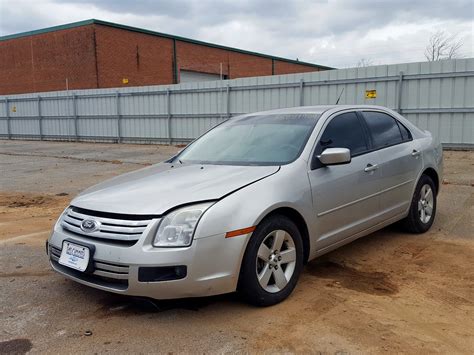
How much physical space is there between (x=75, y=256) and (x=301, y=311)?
5.70 ft

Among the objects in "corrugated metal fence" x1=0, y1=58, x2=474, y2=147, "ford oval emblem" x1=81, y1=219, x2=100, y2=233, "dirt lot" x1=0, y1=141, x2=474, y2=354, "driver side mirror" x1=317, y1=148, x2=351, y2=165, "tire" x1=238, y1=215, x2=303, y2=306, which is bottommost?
"dirt lot" x1=0, y1=141, x2=474, y2=354

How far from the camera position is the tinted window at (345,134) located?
426cm

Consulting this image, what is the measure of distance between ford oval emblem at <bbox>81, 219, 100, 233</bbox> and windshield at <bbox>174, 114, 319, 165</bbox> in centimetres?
132

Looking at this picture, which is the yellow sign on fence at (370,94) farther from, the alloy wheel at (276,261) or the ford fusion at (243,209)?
the alloy wheel at (276,261)

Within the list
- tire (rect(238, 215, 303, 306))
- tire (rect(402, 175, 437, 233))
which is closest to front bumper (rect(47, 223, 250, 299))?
tire (rect(238, 215, 303, 306))

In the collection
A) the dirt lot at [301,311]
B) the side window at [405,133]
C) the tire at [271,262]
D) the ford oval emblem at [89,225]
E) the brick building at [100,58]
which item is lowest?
the dirt lot at [301,311]

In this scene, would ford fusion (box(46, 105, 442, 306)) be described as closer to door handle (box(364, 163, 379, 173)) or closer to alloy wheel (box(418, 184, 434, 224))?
door handle (box(364, 163, 379, 173))

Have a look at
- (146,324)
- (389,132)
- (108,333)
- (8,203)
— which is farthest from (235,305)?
(8,203)

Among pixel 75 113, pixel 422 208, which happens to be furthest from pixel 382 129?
pixel 75 113

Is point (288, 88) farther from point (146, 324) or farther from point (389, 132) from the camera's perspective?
point (146, 324)

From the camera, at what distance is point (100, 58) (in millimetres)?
26625

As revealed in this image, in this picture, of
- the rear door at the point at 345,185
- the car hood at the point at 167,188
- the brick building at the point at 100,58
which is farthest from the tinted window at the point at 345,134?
the brick building at the point at 100,58

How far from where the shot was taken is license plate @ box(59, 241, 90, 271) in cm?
323

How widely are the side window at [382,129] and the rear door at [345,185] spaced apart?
0.16 meters
